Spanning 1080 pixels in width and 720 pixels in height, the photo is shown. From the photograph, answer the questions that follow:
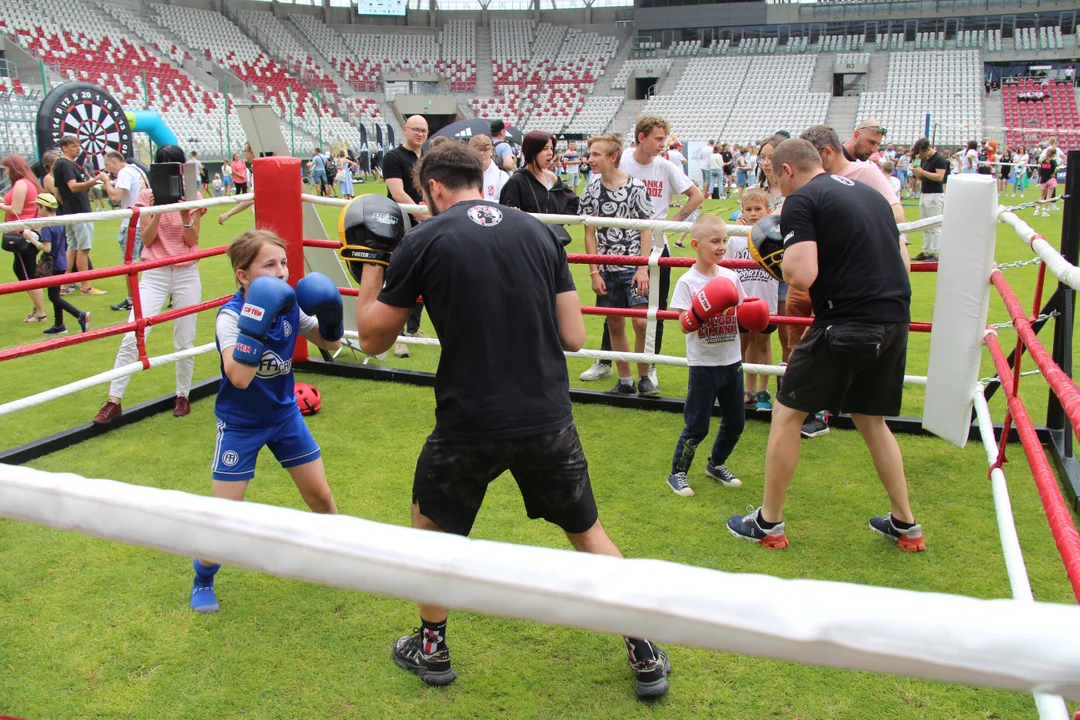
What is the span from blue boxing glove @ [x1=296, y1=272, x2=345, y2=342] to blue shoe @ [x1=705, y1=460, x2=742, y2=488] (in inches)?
84.2

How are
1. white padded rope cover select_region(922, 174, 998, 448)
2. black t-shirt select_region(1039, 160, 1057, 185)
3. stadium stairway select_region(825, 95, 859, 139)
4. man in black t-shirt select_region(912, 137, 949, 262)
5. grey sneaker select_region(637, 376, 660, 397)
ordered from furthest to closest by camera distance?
stadium stairway select_region(825, 95, 859, 139) → black t-shirt select_region(1039, 160, 1057, 185) → man in black t-shirt select_region(912, 137, 949, 262) → grey sneaker select_region(637, 376, 660, 397) → white padded rope cover select_region(922, 174, 998, 448)

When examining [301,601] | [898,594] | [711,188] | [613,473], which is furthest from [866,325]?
[711,188]

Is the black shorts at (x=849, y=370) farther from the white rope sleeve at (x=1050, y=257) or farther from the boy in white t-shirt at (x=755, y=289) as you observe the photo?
the boy in white t-shirt at (x=755, y=289)

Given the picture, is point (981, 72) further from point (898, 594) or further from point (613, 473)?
point (898, 594)

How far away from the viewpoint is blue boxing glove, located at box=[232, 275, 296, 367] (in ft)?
9.07

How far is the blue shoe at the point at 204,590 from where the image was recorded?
3164mm

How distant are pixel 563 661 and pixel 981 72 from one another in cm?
4304

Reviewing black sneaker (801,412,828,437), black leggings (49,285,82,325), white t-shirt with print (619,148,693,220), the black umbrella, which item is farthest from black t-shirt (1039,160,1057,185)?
black leggings (49,285,82,325)

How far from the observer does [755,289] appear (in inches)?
207

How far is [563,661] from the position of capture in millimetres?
2869

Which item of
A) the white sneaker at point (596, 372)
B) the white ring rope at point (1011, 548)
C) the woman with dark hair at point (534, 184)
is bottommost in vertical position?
the white sneaker at point (596, 372)

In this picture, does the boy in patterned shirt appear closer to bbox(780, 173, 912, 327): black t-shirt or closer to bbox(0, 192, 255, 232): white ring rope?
bbox(780, 173, 912, 327): black t-shirt

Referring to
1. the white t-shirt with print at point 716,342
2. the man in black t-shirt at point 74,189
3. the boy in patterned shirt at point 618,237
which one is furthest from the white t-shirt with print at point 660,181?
the man in black t-shirt at point 74,189

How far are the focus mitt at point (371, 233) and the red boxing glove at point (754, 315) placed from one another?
5.31 feet
